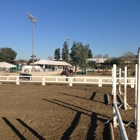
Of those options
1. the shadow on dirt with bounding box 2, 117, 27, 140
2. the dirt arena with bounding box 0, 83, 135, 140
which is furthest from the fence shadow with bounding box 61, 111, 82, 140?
the shadow on dirt with bounding box 2, 117, 27, 140

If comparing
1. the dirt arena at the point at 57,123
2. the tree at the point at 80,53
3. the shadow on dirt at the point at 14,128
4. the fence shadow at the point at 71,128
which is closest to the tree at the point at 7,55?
the tree at the point at 80,53

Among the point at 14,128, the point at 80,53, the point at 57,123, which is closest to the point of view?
the point at 14,128

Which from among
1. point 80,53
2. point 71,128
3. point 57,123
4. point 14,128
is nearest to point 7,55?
point 80,53

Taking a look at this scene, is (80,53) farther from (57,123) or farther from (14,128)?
(14,128)

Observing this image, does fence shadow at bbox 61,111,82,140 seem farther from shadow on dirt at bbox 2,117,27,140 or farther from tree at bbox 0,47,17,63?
tree at bbox 0,47,17,63

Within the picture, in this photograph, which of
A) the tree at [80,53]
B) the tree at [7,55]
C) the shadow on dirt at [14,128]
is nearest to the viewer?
the shadow on dirt at [14,128]

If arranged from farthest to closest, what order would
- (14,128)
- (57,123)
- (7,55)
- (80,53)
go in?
(7,55)
(80,53)
(57,123)
(14,128)

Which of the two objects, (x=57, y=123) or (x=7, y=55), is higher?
(x=7, y=55)

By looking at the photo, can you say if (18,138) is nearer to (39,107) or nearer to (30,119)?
(30,119)

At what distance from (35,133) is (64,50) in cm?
11121

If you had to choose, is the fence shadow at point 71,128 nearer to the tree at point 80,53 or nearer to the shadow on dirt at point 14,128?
the shadow on dirt at point 14,128

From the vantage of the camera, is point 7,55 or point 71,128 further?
point 7,55

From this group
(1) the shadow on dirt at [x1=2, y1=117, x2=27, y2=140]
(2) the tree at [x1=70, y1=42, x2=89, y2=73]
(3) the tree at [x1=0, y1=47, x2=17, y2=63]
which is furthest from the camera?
(3) the tree at [x1=0, y1=47, x2=17, y2=63]

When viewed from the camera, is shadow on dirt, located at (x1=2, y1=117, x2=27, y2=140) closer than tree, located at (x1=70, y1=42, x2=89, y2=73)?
Yes
